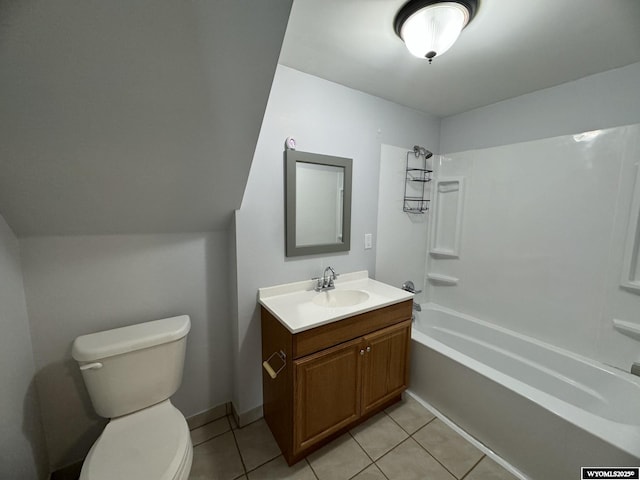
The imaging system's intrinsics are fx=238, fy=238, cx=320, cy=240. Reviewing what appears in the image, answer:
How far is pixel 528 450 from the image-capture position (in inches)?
48.6

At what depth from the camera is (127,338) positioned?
1.15 metres

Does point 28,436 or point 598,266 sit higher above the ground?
point 598,266

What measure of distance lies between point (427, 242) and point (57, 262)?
8.99 ft

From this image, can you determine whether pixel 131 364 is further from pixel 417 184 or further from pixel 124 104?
pixel 417 184

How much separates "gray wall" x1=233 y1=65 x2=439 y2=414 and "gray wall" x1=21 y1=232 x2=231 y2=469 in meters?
0.22

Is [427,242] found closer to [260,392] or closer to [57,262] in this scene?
[260,392]

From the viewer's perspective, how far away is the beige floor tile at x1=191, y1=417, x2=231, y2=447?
4.81 ft

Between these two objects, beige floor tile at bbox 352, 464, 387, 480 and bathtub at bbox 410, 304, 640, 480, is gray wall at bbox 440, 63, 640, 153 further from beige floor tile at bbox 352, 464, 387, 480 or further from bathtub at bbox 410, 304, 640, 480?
beige floor tile at bbox 352, 464, 387, 480

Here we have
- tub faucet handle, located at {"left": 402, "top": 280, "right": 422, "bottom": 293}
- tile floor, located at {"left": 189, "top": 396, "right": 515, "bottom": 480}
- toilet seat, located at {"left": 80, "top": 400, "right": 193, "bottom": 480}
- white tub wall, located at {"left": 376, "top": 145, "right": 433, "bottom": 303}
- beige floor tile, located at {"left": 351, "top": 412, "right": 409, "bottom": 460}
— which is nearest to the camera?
toilet seat, located at {"left": 80, "top": 400, "right": 193, "bottom": 480}

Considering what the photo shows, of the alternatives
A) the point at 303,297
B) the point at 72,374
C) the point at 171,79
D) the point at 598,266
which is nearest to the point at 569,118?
the point at 598,266

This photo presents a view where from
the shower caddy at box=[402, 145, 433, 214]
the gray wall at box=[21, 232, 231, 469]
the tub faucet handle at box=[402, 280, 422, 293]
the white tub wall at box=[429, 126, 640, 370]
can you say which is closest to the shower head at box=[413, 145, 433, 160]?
the shower caddy at box=[402, 145, 433, 214]

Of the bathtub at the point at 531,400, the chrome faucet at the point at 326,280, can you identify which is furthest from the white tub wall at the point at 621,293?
the chrome faucet at the point at 326,280

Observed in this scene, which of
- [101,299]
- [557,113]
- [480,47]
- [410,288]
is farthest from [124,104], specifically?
[557,113]

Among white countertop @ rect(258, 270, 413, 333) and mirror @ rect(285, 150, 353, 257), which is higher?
mirror @ rect(285, 150, 353, 257)
